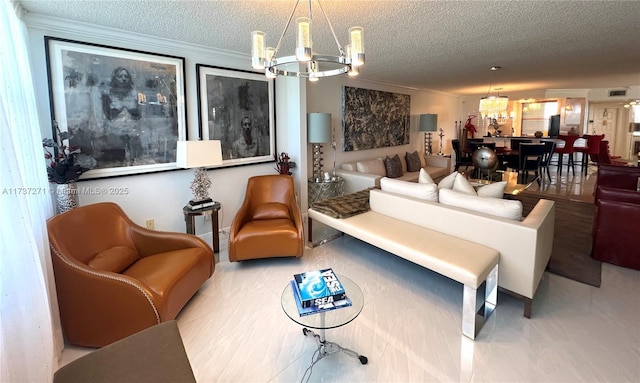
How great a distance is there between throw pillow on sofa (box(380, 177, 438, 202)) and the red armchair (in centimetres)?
172

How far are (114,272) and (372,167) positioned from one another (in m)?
4.25

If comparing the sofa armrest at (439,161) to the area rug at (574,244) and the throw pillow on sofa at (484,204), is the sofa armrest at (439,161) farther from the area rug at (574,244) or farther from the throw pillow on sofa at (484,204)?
the throw pillow on sofa at (484,204)

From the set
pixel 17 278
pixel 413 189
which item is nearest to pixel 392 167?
pixel 413 189

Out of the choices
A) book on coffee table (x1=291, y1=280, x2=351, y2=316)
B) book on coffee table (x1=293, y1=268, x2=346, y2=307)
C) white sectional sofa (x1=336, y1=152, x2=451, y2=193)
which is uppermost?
white sectional sofa (x1=336, y1=152, x2=451, y2=193)

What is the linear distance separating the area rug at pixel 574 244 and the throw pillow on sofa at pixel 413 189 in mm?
850

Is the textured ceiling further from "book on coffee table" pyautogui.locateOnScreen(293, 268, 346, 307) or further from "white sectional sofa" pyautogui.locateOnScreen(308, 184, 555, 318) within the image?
"book on coffee table" pyautogui.locateOnScreen(293, 268, 346, 307)

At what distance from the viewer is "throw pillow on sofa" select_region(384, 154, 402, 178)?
5953 millimetres

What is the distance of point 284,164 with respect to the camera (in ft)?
14.2

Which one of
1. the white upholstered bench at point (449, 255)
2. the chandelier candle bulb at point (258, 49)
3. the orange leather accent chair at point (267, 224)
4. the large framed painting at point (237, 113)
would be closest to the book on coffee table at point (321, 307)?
the white upholstered bench at point (449, 255)

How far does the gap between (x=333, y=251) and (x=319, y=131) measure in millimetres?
1823

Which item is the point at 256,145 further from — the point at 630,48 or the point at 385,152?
the point at 630,48

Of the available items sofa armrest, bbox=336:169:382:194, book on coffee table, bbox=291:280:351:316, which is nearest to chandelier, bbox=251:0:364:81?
book on coffee table, bbox=291:280:351:316

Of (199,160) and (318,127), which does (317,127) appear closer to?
(318,127)

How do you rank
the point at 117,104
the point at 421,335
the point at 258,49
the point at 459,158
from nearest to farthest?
the point at 258,49 → the point at 421,335 → the point at 117,104 → the point at 459,158
